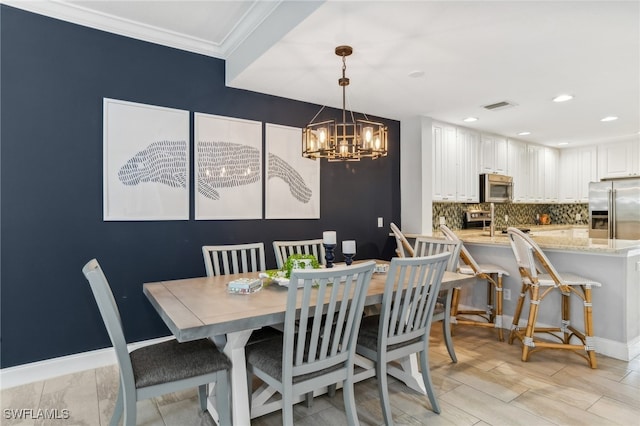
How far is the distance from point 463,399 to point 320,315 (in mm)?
1330

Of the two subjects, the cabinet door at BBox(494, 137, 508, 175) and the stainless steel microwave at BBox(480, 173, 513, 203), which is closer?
the stainless steel microwave at BBox(480, 173, 513, 203)

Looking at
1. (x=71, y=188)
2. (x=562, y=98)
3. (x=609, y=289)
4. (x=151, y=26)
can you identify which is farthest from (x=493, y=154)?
(x=71, y=188)

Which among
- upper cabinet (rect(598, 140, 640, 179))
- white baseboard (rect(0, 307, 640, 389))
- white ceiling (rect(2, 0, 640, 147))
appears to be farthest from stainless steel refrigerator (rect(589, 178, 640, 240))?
white baseboard (rect(0, 307, 640, 389))

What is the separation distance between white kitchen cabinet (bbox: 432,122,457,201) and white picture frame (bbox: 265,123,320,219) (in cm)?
163

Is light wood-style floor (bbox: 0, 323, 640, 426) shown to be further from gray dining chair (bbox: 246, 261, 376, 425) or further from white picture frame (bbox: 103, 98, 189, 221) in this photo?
white picture frame (bbox: 103, 98, 189, 221)

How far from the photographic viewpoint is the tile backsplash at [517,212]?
205 inches

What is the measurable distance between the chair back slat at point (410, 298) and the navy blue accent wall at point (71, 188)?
189 cm

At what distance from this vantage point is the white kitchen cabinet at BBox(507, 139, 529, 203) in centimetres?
566

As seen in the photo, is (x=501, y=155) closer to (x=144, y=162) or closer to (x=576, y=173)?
(x=576, y=173)

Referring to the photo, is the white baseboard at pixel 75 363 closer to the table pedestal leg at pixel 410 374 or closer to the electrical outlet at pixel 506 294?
the electrical outlet at pixel 506 294

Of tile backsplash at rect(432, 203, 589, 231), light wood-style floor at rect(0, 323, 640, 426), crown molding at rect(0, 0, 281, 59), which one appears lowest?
light wood-style floor at rect(0, 323, 640, 426)

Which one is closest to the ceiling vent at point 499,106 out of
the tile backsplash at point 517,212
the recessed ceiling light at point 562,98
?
the recessed ceiling light at point 562,98

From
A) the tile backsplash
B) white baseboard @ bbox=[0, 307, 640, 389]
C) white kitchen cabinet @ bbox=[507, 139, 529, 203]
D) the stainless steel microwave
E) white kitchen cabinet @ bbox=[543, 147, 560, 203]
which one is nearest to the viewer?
white baseboard @ bbox=[0, 307, 640, 389]

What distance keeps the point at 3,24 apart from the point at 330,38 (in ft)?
7.26
